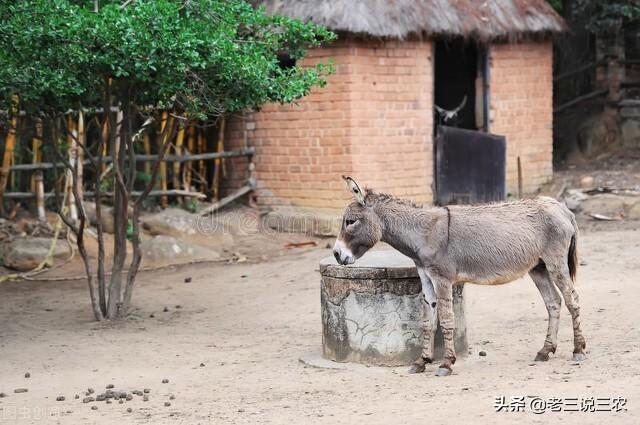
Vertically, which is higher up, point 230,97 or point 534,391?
point 230,97

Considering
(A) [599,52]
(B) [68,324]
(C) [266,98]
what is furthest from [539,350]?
(A) [599,52]

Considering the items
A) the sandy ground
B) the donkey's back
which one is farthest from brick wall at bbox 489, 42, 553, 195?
the donkey's back

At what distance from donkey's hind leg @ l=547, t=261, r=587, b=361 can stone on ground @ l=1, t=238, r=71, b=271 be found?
734 centimetres

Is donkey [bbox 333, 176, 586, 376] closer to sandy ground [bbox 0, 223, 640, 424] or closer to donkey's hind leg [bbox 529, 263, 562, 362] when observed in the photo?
donkey's hind leg [bbox 529, 263, 562, 362]

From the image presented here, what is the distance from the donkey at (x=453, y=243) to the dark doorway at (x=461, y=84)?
310 inches

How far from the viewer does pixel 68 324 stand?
9961mm

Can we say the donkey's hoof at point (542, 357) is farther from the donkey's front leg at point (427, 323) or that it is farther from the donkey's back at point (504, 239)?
the donkey's front leg at point (427, 323)

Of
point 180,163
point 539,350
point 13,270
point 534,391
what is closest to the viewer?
point 534,391

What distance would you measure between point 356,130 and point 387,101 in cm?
67

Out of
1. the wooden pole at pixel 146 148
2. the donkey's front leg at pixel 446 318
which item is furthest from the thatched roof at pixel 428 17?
the donkey's front leg at pixel 446 318

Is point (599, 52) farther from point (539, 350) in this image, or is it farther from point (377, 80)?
point (539, 350)

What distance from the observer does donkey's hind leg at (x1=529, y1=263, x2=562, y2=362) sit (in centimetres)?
746

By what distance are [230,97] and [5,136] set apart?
5.70 m

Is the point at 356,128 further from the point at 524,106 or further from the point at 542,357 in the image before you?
the point at 542,357
